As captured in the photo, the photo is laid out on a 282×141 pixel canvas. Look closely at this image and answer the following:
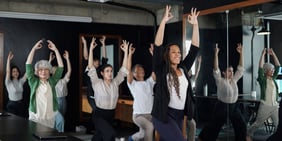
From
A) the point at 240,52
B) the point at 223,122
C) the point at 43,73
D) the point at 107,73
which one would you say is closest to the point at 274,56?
the point at 240,52

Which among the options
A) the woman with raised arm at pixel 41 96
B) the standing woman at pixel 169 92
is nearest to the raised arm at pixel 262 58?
the standing woman at pixel 169 92

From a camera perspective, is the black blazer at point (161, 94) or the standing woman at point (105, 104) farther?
the standing woman at point (105, 104)

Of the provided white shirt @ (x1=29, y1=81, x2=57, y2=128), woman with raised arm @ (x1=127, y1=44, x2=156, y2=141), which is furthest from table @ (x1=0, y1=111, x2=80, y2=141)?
woman with raised arm @ (x1=127, y1=44, x2=156, y2=141)

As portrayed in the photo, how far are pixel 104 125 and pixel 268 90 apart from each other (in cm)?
217

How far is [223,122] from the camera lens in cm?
598

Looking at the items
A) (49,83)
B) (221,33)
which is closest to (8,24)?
(49,83)

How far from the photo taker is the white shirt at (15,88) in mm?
8250

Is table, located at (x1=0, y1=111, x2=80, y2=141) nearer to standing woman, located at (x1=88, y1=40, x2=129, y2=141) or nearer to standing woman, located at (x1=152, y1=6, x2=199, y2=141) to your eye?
standing woman, located at (x1=152, y1=6, x2=199, y2=141)

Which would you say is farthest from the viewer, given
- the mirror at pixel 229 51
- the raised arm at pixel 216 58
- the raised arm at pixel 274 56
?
the raised arm at pixel 216 58

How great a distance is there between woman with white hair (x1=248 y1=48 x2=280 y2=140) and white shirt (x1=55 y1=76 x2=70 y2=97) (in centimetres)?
428

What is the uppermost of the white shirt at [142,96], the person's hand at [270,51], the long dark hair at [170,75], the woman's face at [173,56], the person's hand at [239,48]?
the person's hand at [239,48]

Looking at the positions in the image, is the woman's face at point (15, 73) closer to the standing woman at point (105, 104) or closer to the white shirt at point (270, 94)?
the standing woman at point (105, 104)

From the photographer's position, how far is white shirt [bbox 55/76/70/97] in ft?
27.1

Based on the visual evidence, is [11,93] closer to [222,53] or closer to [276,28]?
[222,53]
